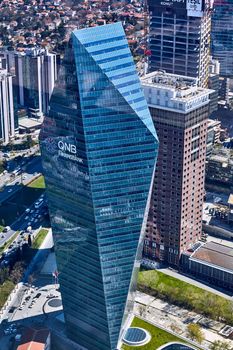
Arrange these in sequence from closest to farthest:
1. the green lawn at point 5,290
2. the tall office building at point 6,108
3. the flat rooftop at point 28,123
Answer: the green lawn at point 5,290
the tall office building at point 6,108
the flat rooftop at point 28,123

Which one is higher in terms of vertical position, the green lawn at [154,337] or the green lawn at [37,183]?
the green lawn at [37,183]

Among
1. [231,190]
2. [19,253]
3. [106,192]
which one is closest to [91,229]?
[106,192]

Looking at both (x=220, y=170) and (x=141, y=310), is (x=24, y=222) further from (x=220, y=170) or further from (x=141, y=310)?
(x=220, y=170)

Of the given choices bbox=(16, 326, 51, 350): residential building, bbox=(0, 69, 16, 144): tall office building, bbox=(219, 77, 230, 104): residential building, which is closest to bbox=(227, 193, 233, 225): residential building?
bbox=(16, 326, 51, 350): residential building

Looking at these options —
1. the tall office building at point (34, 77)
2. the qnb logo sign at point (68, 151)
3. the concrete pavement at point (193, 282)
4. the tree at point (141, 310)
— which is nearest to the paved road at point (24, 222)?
the concrete pavement at point (193, 282)

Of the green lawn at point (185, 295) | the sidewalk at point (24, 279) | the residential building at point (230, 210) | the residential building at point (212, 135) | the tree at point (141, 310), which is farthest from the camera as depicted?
the residential building at point (212, 135)

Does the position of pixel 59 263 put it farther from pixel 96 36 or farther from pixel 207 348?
pixel 96 36

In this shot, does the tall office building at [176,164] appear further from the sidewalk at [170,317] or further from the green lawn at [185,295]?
the sidewalk at [170,317]
